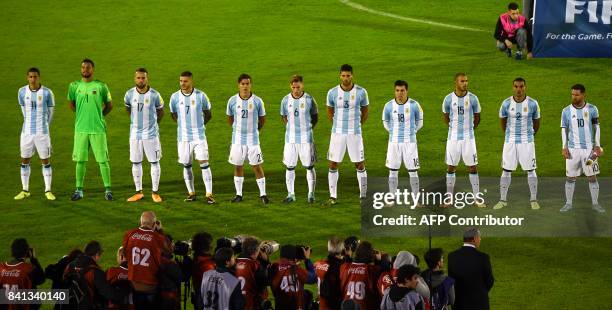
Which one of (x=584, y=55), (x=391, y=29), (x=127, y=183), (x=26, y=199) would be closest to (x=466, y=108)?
(x=127, y=183)

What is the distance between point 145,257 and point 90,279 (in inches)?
28.2

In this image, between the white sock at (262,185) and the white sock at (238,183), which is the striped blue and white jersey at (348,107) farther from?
the white sock at (238,183)

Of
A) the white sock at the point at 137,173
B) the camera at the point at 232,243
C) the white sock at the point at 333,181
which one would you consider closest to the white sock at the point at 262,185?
the white sock at the point at 333,181

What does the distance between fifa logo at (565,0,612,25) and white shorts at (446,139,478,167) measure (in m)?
8.08

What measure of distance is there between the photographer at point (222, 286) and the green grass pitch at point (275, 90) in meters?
4.81

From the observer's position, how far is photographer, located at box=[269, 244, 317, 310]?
13727mm

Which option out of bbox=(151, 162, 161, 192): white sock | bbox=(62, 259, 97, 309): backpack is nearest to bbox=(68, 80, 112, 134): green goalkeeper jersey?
bbox=(151, 162, 161, 192): white sock

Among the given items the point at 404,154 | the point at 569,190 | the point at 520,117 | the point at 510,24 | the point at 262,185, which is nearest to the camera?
the point at 520,117

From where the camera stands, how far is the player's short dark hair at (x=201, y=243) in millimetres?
13789

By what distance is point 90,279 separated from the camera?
44.2ft

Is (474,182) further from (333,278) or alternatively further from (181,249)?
(181,249)

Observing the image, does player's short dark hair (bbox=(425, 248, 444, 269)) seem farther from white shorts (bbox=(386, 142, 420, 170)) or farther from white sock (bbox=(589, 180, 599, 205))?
white sock (bbox=(589, 180, 599, 205))

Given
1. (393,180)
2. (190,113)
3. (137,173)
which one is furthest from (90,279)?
(393,180)

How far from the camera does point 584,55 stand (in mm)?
28734
